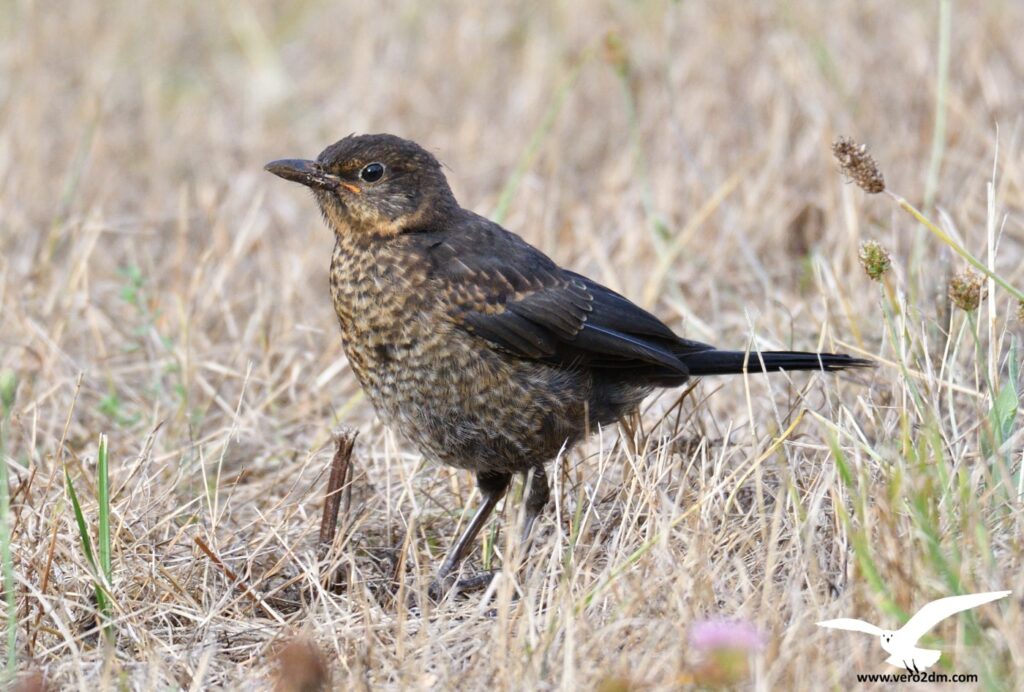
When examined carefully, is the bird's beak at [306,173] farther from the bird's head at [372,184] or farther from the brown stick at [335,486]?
the brown stick at [335,486]

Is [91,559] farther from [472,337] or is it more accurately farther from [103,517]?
[472,337]

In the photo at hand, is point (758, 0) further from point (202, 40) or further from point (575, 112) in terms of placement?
point (202, 40)

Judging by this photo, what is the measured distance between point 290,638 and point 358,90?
201 inches

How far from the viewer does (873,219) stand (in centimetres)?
559

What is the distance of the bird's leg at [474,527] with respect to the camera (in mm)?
3615

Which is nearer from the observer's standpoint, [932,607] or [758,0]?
[932,607]

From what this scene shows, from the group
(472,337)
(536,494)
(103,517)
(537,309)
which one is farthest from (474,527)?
(103,517)

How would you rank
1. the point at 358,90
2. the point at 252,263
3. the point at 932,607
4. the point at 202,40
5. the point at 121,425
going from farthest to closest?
the point at 202,40 → the point at 358,90 → the point at 252,263 → the point at 121,425 → the point at 932,607

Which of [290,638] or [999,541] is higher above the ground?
[999,541]

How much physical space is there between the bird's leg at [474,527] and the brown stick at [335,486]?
0.33 m

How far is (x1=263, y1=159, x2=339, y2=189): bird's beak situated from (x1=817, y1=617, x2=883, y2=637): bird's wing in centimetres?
203

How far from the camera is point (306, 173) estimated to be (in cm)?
397

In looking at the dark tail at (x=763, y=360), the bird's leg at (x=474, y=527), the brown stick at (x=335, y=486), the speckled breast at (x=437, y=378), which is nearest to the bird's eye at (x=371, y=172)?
the speckled breast at (x=437, y=378)

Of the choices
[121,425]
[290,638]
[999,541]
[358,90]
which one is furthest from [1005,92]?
[290,638]
